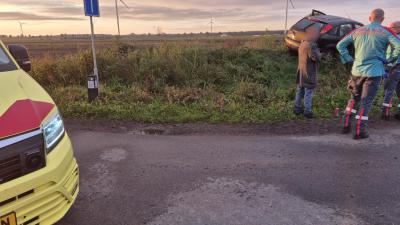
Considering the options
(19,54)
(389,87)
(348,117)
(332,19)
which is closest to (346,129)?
(348,117)

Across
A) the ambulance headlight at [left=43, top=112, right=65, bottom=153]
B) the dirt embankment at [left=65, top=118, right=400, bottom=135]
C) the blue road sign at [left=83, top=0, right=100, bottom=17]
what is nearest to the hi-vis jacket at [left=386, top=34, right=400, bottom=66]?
the dirt embankment at [left=65, top=118, right=400, bottom=135]

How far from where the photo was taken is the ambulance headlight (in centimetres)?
263

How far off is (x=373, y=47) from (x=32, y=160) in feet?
16.2

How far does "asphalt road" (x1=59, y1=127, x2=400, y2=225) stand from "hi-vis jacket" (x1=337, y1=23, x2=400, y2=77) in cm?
114

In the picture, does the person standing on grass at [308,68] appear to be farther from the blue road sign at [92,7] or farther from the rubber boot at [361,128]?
the blue road sign at [92,7]

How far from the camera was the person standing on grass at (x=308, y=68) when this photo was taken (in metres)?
6.23

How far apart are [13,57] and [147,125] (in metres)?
2.80

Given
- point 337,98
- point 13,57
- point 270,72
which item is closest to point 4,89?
point 13,57

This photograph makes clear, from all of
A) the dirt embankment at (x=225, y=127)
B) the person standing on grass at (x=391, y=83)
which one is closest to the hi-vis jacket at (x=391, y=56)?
the person standing on grass at (x=391, y=83)

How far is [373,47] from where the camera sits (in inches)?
199

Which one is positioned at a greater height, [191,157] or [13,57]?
[13,57]

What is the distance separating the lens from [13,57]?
12.7ft

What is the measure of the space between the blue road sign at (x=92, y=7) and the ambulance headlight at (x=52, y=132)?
5.15m

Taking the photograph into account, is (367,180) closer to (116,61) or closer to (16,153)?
(16,153)
